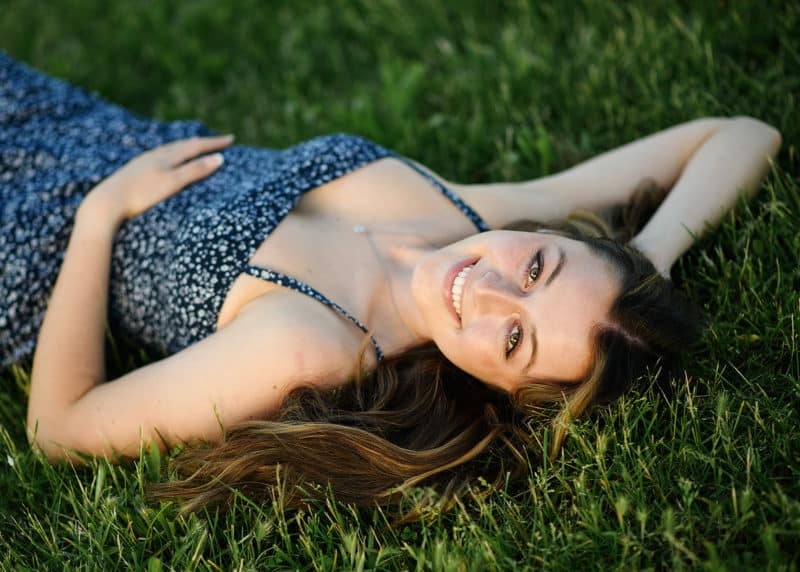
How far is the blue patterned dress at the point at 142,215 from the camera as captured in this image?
2992mm

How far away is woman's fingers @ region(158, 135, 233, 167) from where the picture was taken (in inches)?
143

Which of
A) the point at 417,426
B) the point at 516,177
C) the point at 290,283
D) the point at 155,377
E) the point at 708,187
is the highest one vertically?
the point at 290,283

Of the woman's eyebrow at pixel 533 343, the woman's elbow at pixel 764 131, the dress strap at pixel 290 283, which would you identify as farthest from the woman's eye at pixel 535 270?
the woman's elbow at pixel 764 131

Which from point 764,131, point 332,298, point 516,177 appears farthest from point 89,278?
point 764,131

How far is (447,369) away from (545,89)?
2224 millimetres

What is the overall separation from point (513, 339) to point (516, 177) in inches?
66.7

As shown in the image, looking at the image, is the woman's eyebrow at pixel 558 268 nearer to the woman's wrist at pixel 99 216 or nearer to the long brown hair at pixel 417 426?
the long brown hair at pixel 417 426

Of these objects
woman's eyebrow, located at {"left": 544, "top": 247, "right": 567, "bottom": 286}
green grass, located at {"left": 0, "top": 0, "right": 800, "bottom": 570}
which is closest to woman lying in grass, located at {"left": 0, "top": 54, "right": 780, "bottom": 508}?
woman's eyebrow, located at {"left": 544, "top": 247, "right": 567, "bottom": 286}

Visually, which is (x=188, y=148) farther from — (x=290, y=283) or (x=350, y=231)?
(x=290, y=283)

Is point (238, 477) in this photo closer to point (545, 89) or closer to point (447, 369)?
point (447, 369)

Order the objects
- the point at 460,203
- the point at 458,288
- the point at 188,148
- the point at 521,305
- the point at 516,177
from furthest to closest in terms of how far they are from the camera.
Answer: the point at 516,177 < the point at 188,148 < the point at 460,203 < the point at 458,288 < the point at 521,305

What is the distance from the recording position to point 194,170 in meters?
3.56

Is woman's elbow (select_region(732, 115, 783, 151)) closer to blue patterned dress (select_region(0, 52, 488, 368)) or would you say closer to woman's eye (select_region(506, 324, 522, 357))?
blue patterned dress (select_region(0, 52, 488, 368))

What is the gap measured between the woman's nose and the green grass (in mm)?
480
